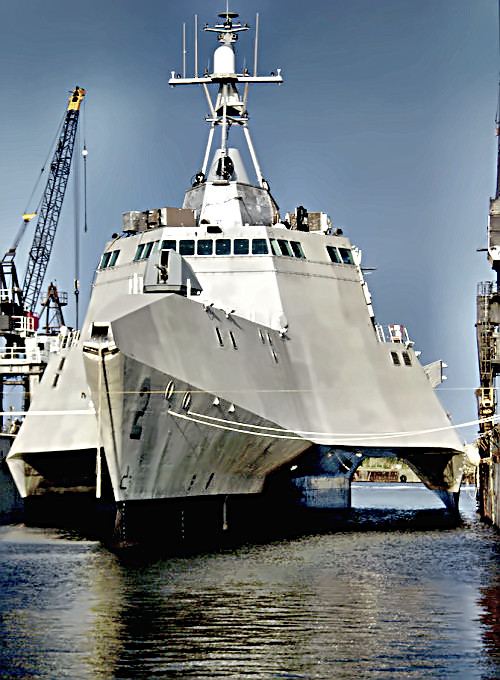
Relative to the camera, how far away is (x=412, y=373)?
34.6m

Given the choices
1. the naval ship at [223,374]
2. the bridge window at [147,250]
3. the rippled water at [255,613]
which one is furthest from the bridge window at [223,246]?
the rippled water at [255,613]

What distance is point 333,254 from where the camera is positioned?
34562mm

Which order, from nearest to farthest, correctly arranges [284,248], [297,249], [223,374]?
[223,374] → [284,248] → [297,249]

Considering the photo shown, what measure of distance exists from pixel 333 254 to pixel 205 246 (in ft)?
15.2

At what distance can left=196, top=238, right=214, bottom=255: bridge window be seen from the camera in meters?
32.7

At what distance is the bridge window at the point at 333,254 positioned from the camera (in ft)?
113

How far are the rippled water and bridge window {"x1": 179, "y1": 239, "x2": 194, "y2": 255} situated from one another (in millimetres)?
10142

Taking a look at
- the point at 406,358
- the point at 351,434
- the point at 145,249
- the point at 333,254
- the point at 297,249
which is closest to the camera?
the point at 351,434

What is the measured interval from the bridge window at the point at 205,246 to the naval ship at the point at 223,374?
47 mm

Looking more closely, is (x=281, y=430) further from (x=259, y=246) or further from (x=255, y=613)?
(x=255, y=613)

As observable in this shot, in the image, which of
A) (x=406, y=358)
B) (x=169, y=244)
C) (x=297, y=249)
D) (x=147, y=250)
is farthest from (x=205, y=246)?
(x=406, y=358)

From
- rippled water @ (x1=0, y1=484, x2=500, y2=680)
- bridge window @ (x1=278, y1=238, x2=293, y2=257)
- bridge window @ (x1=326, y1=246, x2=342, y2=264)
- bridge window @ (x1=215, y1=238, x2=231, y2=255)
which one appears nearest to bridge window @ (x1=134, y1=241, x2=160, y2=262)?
bridge window @ (x1=215, y1=238, x2=231, y2=255)

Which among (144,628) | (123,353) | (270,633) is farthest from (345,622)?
(123,353)

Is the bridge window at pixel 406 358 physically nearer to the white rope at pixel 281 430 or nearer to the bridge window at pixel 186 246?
the white rope at pixel 281 430
